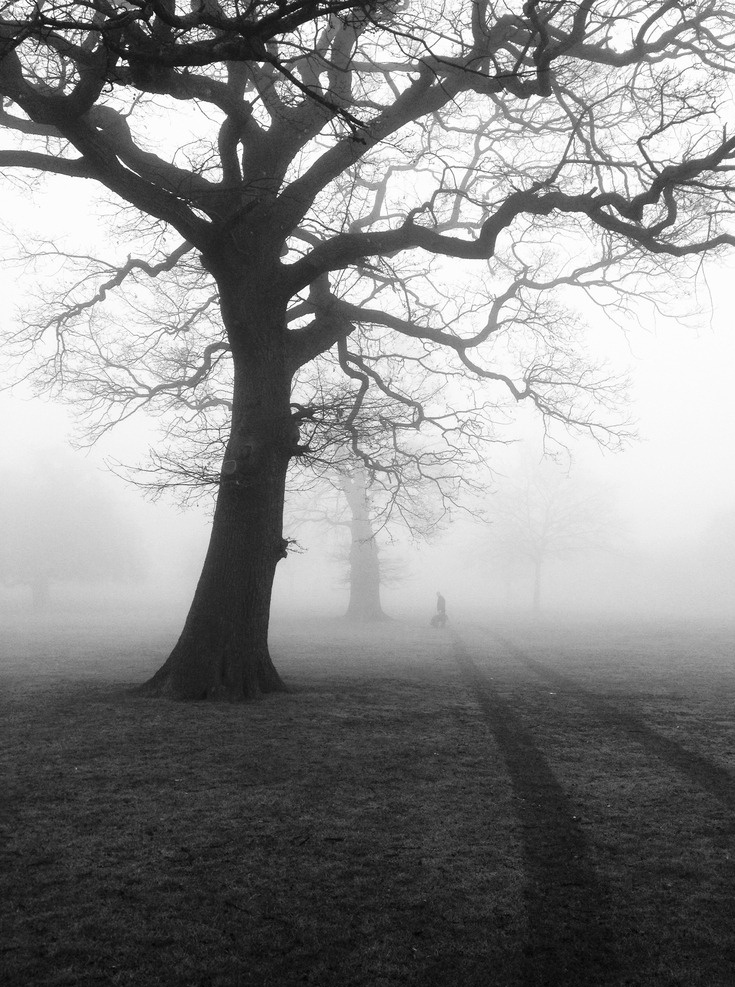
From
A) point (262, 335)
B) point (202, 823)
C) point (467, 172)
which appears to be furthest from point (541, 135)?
point (202, 823)

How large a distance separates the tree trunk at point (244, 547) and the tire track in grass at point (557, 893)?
14.8 feet

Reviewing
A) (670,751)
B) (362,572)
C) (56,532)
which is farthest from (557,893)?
(56,532)

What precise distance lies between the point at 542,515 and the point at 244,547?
4242 centimetres

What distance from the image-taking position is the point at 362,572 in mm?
35500

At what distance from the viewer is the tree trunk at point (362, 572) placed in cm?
3497

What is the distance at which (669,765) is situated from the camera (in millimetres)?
6727

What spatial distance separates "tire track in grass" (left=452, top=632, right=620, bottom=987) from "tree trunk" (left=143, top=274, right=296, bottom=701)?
177 inches

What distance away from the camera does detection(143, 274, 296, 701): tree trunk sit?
1005cm

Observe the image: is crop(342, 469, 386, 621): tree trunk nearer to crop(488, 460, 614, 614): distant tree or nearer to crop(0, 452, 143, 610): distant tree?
crop(488, 460, 614, 614): distant tree

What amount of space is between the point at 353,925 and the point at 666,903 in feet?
5.79

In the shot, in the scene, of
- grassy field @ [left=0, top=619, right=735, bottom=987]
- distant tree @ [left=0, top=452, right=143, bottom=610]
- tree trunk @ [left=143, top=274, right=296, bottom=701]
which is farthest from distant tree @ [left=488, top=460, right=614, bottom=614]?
grassy field @ [left=0, top=619, right=735, bottom=987]

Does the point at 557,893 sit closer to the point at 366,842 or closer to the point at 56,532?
the point at 366,842

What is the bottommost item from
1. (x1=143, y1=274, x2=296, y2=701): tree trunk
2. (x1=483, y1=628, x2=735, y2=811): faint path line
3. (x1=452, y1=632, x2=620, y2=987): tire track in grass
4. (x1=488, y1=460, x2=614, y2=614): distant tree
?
(x1=452, y1=632, x2=620, y2=987): tire track in grass

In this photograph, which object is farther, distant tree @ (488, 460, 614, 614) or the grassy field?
distant tree @ (488, 460, 614, 614)
